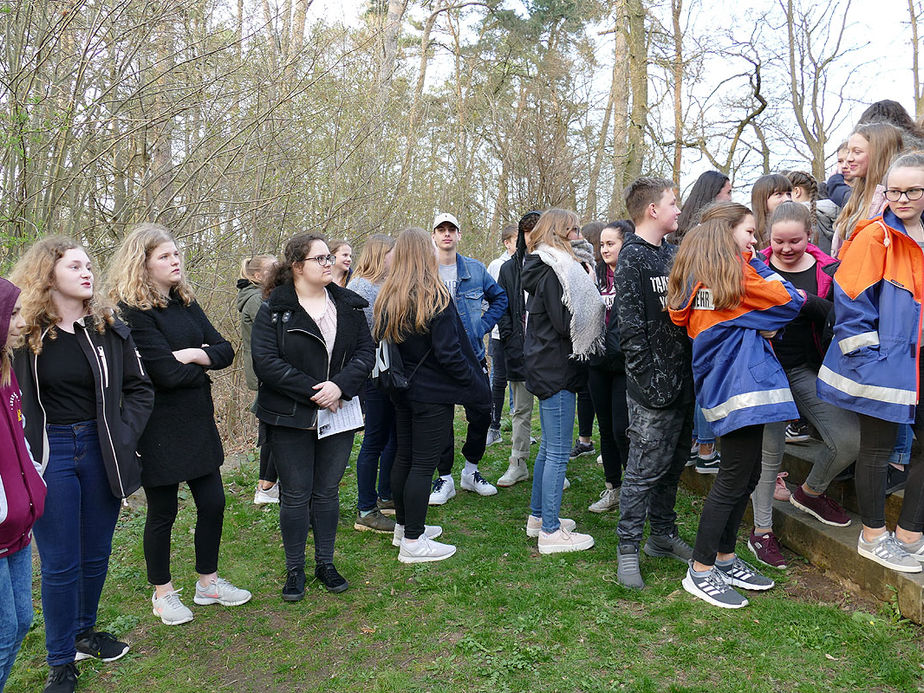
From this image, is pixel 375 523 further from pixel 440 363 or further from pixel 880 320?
pixel 880 320

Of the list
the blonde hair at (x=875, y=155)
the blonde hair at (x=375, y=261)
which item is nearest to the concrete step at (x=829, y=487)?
the blonde hair at (x=875, y=155)

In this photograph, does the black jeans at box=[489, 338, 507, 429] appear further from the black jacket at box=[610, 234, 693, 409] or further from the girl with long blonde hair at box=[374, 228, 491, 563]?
the black jacket at box=[610, 234, 693, 409]

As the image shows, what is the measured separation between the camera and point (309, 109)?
855 centimetres

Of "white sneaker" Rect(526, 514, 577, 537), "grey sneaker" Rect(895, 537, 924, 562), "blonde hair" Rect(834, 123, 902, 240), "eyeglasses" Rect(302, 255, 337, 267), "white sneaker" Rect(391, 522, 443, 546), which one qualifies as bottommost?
"white sneaker" Rect(391, 522, 443, 546)

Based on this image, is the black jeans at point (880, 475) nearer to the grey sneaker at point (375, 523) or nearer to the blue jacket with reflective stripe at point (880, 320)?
the blue jacket with reflective stripe at point (880, 320)

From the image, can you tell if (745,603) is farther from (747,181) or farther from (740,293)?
(747,181)

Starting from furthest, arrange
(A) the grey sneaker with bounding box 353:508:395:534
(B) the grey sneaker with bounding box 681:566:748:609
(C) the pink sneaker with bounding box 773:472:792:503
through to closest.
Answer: (A) the grey sneaker with bounding box 353:508:395:534, (C) the pink sneaker with bounding box 773:472:792:503, (B) the grey sneaker with bounding box 681:566:748:609

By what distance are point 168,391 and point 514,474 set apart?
3085 millimetres

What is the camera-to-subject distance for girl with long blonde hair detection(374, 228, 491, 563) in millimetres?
4012

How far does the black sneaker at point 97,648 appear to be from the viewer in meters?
3.32

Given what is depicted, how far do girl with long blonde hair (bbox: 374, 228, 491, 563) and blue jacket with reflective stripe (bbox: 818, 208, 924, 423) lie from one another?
6.85ft

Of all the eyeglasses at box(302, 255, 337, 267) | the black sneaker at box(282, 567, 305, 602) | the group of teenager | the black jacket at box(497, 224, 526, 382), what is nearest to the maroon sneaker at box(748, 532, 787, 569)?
the group of teenager

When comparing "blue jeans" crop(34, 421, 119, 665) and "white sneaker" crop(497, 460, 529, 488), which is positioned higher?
"blue jeans" crop(34, 421, 119, 665)

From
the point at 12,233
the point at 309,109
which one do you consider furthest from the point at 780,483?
the point at 309,109
